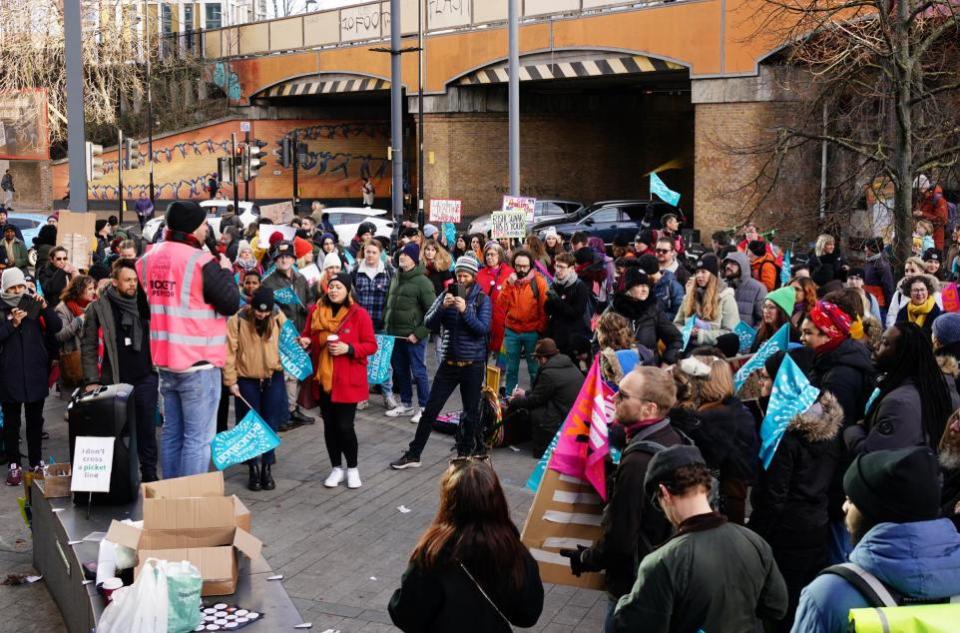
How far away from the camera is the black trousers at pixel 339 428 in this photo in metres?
9.40

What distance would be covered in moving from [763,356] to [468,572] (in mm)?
4395

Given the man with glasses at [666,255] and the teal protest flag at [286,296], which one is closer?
the teal protest flag at [286,296]

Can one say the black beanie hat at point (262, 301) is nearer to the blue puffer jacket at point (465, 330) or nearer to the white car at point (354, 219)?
the blue puffer jacket at point (465, 330)

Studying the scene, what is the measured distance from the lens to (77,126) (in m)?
12.7

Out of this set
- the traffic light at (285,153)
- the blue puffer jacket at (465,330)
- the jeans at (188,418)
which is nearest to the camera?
the jeans at (188,418)

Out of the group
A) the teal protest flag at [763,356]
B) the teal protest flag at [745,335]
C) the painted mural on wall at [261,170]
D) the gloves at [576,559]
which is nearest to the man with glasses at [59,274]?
the teal protest flag at [745,335]

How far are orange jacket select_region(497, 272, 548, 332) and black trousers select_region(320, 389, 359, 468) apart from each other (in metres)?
2.94

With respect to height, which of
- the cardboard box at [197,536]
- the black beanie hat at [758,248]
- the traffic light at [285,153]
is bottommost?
the cardboard box at [197,536]

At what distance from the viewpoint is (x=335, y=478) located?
32.0 feet

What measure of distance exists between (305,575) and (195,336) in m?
1.79

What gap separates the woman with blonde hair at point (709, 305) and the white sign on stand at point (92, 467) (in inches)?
213

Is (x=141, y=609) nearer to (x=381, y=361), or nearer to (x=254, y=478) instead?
(x=254, y=478)

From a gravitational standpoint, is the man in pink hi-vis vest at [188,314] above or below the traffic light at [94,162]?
below

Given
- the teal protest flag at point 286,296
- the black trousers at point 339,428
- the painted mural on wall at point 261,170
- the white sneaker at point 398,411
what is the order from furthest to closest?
1. the painted mural on wall at point 261,170
2. the white sneaker at point 398,411
3. the teal protest flag at point 286,296
4. the black trousers at point 339,428
